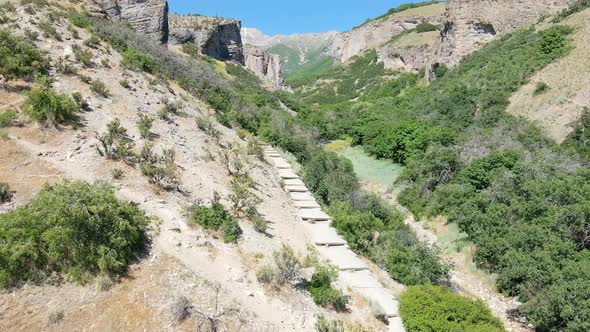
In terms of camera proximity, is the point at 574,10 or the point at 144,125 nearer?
the point at 144,125

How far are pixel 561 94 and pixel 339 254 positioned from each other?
72.6 feet

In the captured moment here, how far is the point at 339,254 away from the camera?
1269 cm

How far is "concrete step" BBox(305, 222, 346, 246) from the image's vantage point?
13.3 meters

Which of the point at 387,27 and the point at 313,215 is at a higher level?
the point at 387,27

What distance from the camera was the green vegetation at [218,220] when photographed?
1112 cm

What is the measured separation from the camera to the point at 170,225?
10.5 meters

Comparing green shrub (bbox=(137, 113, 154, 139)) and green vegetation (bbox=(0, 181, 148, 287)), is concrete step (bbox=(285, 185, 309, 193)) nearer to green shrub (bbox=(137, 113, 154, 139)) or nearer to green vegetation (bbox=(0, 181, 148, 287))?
green shrub (bbox=(137, 113, 154, 139))

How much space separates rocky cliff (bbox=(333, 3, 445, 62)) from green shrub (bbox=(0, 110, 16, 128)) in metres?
82.1

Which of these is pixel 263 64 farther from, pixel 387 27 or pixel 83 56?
pixel 83 56

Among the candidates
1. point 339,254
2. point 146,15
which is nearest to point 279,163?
point 339,254

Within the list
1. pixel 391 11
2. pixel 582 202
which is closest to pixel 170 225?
pixel 582 202

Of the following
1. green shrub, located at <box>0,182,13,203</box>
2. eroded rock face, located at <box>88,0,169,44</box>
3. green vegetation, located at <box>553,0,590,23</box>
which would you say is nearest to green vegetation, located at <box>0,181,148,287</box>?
green shrub, located at <box>0,182,13,203</box>

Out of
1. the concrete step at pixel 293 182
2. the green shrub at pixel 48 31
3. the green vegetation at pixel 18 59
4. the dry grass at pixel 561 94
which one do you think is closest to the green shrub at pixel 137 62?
the green shrub at pixel 48 31

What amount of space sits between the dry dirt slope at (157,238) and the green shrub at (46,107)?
38 cm
